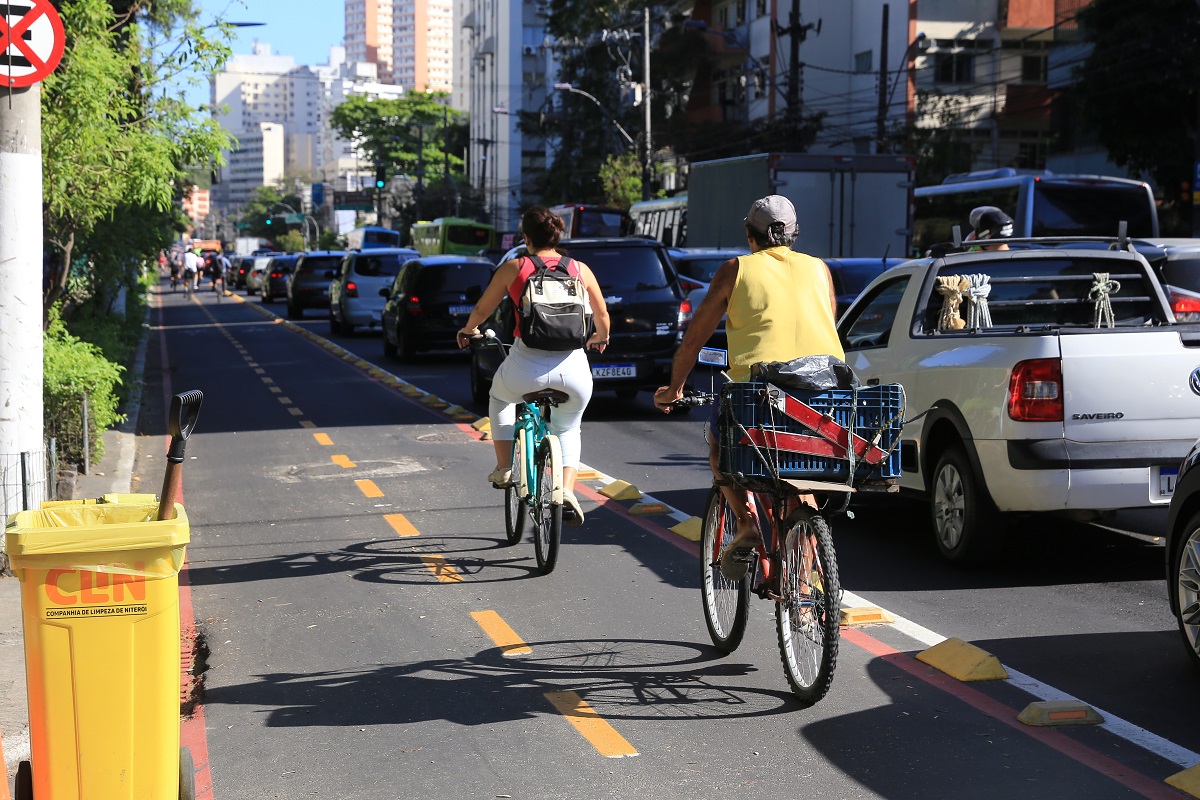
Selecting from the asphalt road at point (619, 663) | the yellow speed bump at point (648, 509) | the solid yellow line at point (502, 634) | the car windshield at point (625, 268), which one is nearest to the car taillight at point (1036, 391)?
the asphalt road at point (619, 663)

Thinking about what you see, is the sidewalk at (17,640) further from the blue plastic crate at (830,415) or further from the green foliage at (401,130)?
the green foliage at (401,130)

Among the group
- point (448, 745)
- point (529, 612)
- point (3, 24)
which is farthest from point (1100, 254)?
point (3, 24)

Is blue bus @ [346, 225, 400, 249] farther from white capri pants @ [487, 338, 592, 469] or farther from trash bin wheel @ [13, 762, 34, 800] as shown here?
trash bin wheel @ [13, 762, 34, 800]

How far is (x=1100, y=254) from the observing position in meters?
8.81

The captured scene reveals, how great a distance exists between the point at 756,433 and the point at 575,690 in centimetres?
131

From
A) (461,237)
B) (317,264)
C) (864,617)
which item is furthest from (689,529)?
(461,237)

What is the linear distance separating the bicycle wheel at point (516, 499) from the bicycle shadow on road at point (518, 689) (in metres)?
1.73

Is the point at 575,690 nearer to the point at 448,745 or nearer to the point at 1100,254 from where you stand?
the point at 448,745

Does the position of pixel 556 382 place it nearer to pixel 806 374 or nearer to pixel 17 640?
pixel 806 374

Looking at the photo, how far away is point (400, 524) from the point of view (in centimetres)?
977

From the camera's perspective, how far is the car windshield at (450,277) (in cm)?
2284

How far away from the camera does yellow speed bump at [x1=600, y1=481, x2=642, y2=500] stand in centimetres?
1063

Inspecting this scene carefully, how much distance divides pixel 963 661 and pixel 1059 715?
71 centimetres

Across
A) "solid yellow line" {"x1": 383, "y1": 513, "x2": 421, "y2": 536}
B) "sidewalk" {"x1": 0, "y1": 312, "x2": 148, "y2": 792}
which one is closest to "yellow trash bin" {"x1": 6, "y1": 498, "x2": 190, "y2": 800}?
"sidewalk" {"x1": 0, "y1": 312, "x2": 148, "y2": 792}
